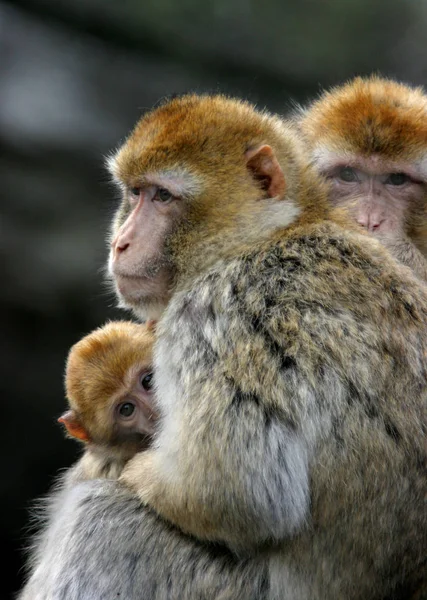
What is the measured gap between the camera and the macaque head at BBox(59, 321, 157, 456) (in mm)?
3977

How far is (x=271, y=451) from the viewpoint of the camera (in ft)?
9.97

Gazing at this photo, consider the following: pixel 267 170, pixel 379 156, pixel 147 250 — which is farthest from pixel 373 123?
pixel 147 250

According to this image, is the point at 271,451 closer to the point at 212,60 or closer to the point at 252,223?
the point at 252,223

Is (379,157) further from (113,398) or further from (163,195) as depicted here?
(113,398)

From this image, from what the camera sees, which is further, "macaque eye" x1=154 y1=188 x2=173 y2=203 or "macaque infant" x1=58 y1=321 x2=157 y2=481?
"macaque infant" x1=58 y1=321 x2=157 y2=481

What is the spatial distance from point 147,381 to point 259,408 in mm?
1089

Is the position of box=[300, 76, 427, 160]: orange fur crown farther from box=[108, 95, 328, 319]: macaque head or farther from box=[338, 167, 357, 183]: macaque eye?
box=[108, 95, 328, 319]: macaque head

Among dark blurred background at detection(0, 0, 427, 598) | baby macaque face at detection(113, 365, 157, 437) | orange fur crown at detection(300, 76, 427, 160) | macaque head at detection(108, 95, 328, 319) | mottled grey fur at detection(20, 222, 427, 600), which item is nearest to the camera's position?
mottled grey fur at detection(20, 222, 427, 600)

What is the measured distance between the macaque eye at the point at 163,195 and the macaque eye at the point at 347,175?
1.24 meters

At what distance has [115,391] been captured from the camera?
399cm

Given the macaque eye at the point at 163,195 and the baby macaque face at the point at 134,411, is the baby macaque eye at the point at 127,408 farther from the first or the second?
the macaque eye at the point at 163,195

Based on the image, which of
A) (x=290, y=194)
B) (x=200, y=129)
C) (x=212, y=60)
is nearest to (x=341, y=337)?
(x=290, y=194)

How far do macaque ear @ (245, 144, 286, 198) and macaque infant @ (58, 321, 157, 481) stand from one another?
2.81 feet

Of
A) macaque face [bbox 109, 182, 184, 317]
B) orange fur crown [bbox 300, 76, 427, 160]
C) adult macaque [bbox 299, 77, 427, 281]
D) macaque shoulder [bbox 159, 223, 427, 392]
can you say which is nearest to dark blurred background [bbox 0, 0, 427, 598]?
orange fur crown [bbox 300, 76, 427, 160]
